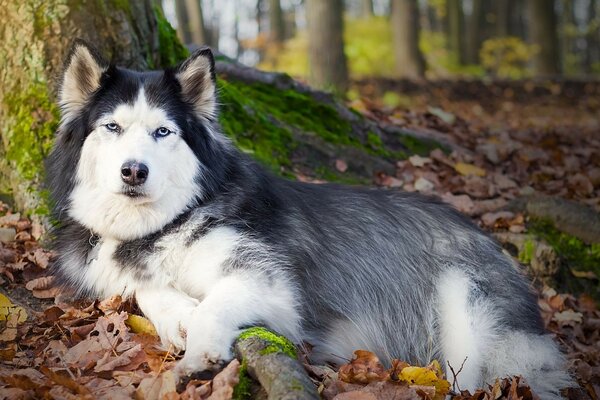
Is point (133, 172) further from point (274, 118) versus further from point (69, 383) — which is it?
point (274, 118)

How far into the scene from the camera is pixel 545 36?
1900cm

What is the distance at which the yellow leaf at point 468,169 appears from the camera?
7.01 metres

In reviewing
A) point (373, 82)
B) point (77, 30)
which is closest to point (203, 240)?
point (77, 30)

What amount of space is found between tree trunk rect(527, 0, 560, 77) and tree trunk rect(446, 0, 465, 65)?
4.10 metres

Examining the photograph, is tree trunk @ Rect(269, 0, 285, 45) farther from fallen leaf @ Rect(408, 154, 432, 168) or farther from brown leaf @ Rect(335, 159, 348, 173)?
brown leaf @ Rect(335, 159, 348, 173)

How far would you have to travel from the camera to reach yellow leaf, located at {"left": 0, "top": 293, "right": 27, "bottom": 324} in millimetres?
3734

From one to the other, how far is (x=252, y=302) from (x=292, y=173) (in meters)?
2.84

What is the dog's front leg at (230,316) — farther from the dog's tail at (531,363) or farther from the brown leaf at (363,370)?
the dog's tail at (531,363)

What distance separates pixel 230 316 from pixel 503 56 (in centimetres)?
2625

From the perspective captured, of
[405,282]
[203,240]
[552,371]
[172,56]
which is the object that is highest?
[172,56]

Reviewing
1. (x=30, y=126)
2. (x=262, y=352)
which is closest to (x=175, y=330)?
Result: (x=262, y=352)

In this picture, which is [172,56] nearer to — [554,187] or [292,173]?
[292,173]

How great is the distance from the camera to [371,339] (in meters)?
4.16

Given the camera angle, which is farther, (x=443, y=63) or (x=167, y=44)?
(x=443, y=63)
